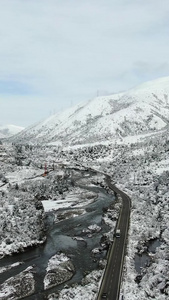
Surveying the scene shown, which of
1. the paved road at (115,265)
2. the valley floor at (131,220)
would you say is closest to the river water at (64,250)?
the valley floor at (131,220)

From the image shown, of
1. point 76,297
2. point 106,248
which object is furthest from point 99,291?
point 106,248

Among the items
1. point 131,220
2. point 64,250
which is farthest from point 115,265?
point 131,220

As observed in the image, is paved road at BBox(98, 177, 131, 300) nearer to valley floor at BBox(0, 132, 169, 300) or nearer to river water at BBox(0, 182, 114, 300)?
valley floor at BBox(0, 132, 169, 300)

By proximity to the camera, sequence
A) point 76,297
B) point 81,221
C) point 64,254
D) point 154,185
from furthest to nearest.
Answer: point 154,185
point 81,221
point 64,254
point 76,297

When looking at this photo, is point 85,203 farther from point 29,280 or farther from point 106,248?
point 29,280

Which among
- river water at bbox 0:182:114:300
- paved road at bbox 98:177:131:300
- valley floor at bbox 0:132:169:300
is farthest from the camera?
river water at bbox 0:182:114:300

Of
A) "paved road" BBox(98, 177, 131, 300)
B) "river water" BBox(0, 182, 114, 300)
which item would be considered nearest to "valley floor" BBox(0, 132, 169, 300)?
"paved road" BBox(98, 177, 131, 300)

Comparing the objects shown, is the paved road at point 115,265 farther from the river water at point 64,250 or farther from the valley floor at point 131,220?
the river water at point 64,250

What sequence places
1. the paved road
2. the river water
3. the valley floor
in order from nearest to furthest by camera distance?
the paved road < the valley floor < the river water
